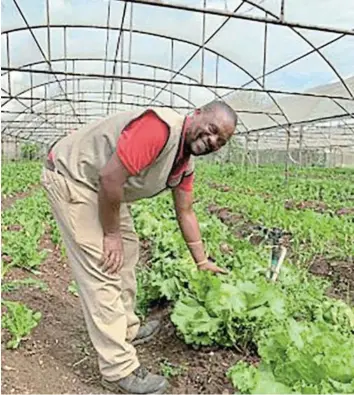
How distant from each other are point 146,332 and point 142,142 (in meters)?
1.69

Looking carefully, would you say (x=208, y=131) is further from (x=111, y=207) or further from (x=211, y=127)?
(x=111, y=207)

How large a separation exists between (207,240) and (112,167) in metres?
3.24

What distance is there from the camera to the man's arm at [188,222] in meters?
3.57

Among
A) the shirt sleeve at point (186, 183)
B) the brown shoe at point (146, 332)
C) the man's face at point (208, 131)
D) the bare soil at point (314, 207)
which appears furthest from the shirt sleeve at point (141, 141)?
the bare soil at point (314, 207)

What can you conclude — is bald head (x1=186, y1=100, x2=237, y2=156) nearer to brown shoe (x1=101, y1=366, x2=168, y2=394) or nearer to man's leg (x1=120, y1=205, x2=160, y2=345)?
man's leg (x1=120, y1=205, x2=160, y2=345)

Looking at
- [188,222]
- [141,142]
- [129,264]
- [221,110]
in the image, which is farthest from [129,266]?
[221,110]

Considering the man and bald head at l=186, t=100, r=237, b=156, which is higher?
bald head at l=186, t=100, r=237, b=156

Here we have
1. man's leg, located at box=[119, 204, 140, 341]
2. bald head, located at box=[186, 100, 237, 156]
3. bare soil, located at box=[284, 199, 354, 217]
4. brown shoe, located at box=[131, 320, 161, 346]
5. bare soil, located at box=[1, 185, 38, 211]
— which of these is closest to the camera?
bald head, located at box=[186, 100, 237, 156]

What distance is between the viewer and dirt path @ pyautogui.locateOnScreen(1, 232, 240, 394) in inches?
123

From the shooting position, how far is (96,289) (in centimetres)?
307

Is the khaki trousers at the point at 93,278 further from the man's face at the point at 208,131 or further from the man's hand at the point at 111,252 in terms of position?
the man's face at the point at 208,131

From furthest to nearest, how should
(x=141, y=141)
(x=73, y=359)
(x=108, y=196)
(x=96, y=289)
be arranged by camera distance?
(x=73, y=359)
(x=96, y=289)
(x=108, y=196)
(x=141, y=141)

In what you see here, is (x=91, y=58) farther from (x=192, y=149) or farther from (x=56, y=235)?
(x=192, y=149)

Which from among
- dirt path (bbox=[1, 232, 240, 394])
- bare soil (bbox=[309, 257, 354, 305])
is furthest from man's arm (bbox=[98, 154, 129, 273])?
bare soil (bbox=[309, 257, 354, 305])
